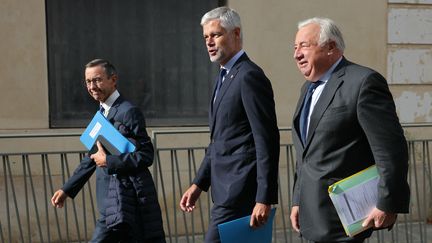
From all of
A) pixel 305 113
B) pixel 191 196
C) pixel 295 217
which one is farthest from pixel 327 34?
pixel 191 196

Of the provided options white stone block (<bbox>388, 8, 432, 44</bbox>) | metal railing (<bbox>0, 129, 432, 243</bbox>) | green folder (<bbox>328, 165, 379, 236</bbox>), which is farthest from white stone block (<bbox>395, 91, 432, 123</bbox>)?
green folder (<bbox>328, 165, 379, 236</bbox>)

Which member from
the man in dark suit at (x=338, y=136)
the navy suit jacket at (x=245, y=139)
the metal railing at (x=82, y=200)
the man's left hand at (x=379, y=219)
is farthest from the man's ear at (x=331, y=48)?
the metal railing at (x=82, y=200)

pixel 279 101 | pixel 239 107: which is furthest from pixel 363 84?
pixel 279 101

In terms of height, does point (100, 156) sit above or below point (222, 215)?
above

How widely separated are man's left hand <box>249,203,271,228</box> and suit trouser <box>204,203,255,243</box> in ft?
0.47

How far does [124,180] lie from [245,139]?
Result: 970 millimetres

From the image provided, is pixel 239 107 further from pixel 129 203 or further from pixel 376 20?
pixel 376 20

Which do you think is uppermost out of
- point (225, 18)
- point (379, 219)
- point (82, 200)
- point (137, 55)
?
point (225, 18)

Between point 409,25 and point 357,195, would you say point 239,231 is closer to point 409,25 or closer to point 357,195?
point 357,195

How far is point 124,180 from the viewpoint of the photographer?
381 centimetres

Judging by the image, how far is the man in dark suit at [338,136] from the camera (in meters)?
2.61

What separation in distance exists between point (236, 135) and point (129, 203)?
0.94 metres

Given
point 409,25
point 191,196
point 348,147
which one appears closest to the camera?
point 348,147

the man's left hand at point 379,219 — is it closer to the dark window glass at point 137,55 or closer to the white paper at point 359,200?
the white paper at point 359,200
